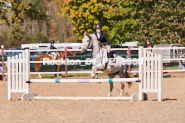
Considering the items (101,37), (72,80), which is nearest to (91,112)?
(72,80)

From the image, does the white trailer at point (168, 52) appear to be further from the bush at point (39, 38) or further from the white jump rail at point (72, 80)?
the bush at point (39, 38)

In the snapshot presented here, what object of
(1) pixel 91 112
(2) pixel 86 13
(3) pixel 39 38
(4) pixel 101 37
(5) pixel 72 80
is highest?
(3) pixel 39 38

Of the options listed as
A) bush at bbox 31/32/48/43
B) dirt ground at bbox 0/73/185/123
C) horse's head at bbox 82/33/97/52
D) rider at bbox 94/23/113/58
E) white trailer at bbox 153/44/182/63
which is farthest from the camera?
bush at bbox 31/32/48/43

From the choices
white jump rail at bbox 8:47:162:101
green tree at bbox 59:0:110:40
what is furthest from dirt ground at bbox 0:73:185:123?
green tree at bbox 59:0:110:40

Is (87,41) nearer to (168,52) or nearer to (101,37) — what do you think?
(101,37)

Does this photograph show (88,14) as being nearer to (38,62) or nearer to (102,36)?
(38,62)

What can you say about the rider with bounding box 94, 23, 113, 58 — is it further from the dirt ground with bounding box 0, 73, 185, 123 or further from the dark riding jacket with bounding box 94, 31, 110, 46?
the dirt ground with bounding box 0, 73, 185, 123

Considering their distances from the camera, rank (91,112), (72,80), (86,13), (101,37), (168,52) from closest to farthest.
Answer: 1. (91,112)
2. (72,80)
3. (101,37)
4. (168,52)
5. (86,13)

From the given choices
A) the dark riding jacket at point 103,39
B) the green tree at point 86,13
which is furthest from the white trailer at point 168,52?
the dark riding jacket at point 103,39

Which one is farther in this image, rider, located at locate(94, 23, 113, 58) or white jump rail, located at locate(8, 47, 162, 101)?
rider, located at locate(94, 23, 113, 58)

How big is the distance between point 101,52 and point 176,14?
913 inches

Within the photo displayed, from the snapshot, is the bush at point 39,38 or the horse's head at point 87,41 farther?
the bush at point 39,38

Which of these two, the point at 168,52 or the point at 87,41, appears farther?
the point at 168,52

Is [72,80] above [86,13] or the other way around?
the other way around
